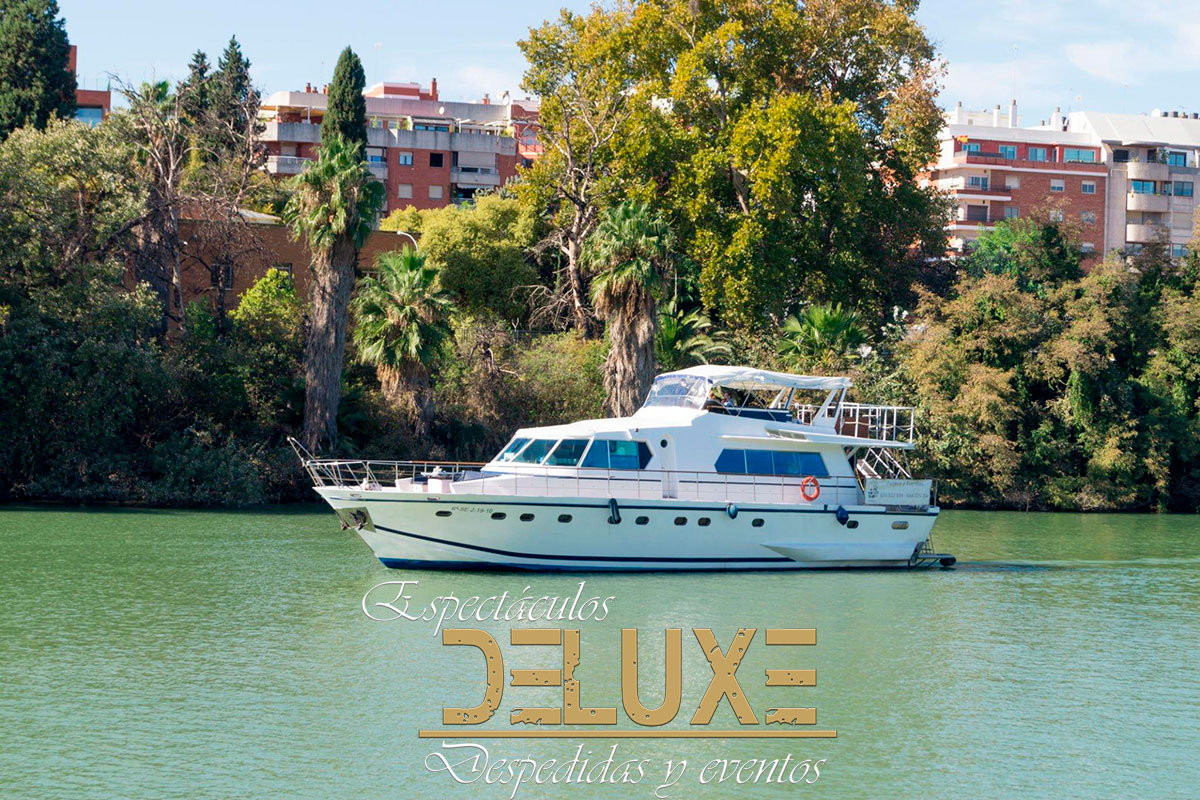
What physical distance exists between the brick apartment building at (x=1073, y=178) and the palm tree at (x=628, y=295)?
170ft

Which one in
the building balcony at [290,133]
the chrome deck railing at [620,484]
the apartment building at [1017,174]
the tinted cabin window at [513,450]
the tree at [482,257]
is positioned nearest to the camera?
the chrome deck railing at [620,484]

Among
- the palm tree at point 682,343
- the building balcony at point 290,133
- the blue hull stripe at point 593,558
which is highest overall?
the building balcony at point 290,133

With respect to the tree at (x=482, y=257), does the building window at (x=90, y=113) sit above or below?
above

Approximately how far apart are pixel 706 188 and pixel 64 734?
34.7 meters

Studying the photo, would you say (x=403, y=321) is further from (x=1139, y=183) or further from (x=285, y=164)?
(x=1139, y=183)

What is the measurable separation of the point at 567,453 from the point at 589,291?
67.6 ft

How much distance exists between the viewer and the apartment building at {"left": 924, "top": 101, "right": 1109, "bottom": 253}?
291 feet

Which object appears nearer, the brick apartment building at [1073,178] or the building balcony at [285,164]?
the building balcony at [285,164]

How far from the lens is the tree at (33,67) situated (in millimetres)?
54725

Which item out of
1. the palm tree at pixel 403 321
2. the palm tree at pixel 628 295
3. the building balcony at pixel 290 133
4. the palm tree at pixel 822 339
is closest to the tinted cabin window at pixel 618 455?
the palm tree at pixel 403 321

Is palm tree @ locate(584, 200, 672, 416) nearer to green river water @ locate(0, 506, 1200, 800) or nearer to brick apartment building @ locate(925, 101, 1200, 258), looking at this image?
→ green river water @ locate(0, 506, 1200, 800)

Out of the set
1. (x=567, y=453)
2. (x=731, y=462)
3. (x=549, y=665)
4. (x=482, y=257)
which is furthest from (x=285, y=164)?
(x=549, y=665)

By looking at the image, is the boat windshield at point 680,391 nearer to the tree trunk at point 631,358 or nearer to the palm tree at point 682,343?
the tree trunk at point 631,358


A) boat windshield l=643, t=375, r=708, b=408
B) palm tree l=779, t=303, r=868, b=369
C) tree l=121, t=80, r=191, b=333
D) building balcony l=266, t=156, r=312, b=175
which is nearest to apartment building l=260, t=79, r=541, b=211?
building balcony l=266, t=156, r=312, b=175
